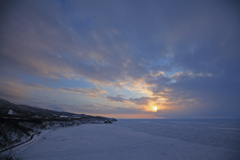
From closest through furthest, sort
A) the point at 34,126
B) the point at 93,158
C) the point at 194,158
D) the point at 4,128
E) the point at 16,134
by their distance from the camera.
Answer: the point at 93,158 → the point at 194,158 → the point at 4,128 → the point at 16,134 → the point at 34,126

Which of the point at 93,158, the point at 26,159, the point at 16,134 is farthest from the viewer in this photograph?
the point at 16,134

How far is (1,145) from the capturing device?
1753 cm

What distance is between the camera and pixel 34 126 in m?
39.5

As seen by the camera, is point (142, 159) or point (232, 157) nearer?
point (142, 159)

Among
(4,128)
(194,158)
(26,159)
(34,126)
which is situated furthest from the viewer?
(34,126)

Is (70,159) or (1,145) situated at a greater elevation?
(1,145)

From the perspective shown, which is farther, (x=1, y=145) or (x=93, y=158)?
(x=1, y=145)

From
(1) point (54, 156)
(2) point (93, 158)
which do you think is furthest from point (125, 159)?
(1) point (54, 156)

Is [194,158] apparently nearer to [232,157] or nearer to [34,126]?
[232,157]

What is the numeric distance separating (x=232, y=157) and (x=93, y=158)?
2136 cm

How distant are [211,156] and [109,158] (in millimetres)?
16287

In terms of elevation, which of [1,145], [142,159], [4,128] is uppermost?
[4,128]

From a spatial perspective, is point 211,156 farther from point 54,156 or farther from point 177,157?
point 54,156

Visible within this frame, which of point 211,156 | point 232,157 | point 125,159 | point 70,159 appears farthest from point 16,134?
point 232,157
